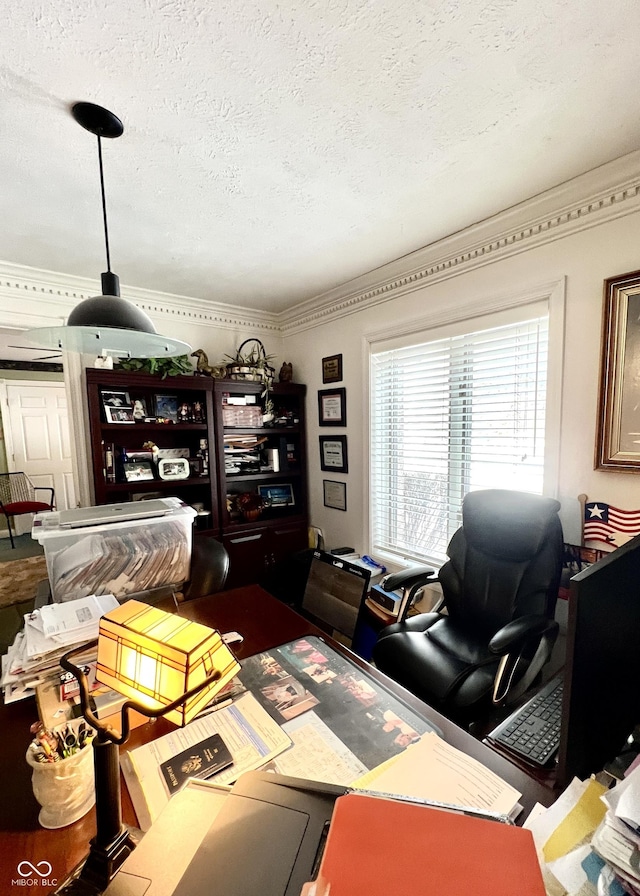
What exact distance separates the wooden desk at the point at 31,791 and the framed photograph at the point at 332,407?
1867 mm

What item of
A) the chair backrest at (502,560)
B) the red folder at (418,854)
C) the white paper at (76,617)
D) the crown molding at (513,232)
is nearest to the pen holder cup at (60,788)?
the white paper at (76,617)

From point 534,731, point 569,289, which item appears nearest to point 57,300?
point 569,289

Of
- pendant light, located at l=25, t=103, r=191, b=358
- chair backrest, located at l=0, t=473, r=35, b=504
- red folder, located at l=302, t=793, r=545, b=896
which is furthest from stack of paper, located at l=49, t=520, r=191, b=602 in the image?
chair backrest, located at l=0, t=473, r=35, b=504

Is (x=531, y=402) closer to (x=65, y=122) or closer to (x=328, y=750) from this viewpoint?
(x=328, y=750)

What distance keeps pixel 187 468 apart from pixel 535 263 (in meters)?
2.50

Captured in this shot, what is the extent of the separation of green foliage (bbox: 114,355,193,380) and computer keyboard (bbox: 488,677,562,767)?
2523 mm

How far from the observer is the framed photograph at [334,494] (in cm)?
309

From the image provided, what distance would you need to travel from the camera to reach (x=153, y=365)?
267 cm

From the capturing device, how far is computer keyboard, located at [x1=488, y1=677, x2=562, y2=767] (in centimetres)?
89

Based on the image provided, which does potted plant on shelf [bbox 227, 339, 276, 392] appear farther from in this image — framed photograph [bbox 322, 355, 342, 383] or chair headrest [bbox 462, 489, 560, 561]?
chair headrest [bbox 462, 489, 560, 561]

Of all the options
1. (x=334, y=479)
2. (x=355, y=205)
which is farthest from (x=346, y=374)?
(x=355, y=205)

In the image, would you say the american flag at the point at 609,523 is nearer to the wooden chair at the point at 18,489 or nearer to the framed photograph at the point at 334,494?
the framed photograph at the point at 334,494

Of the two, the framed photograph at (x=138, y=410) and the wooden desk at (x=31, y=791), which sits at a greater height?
the framed photograph at (x=138, y=410)

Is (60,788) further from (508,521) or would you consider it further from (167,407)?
(167,407)
